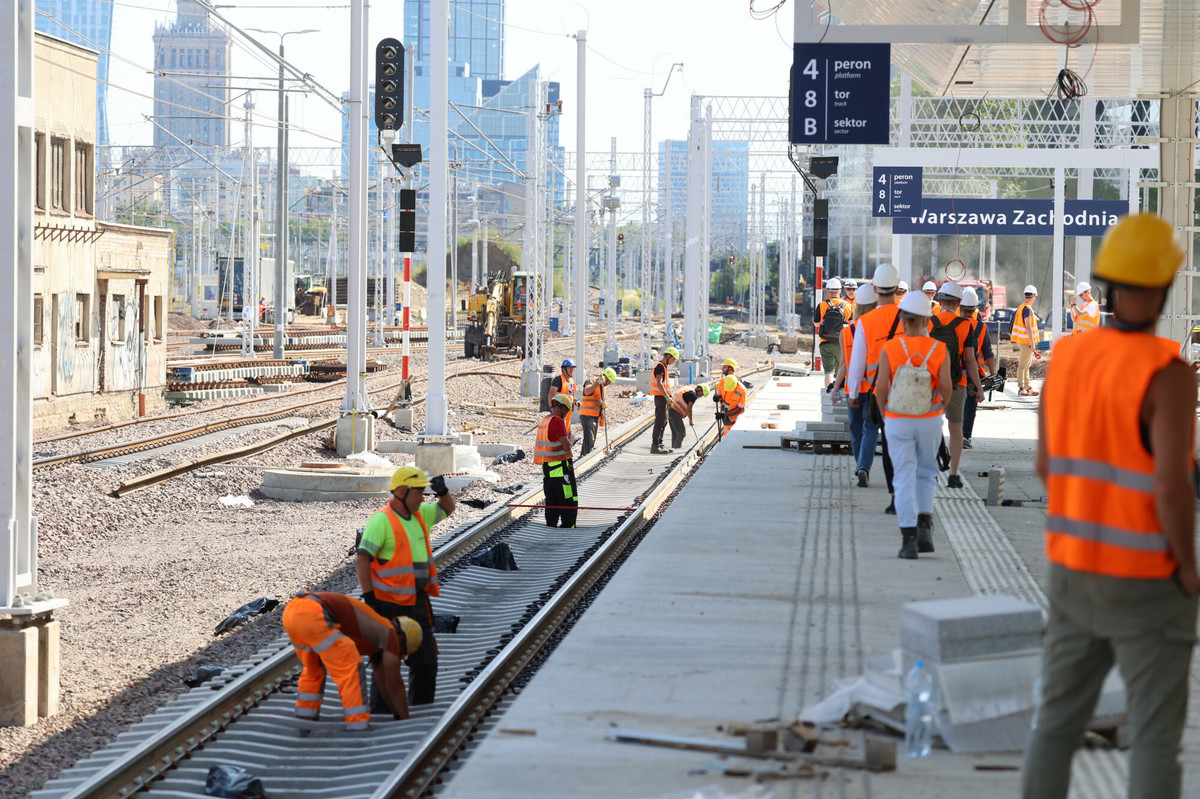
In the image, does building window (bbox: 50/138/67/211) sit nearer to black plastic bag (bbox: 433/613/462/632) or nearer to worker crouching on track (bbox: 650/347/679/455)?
worker crouching on track (bbox: 650/347/679/455)

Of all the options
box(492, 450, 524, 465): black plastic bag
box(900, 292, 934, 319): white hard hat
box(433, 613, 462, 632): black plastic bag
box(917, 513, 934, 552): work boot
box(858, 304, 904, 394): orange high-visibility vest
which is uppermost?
box(900, 292, 934, 319): white hard hat

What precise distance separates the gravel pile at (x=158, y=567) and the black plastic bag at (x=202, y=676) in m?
0.11

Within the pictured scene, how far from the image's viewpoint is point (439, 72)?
2150 cm

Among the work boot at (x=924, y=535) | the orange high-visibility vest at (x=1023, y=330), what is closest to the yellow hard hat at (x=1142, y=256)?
the work boot at (x=924, y=535)

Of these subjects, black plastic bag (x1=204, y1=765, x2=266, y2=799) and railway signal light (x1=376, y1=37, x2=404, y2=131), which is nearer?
black plastic bag (x1=204, y1=765, x2=266, y2=799)

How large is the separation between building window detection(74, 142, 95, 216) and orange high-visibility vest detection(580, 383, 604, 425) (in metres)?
12.7

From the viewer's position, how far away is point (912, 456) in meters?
9.81

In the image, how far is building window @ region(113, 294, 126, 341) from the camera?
33.0 m

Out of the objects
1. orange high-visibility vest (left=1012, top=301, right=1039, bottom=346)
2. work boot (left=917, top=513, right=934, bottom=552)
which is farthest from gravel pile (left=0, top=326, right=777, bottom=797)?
orange high-visibility vest (left=1012, top=301, right=1039, bottom=346)

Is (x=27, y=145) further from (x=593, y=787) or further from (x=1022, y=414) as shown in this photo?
(x=1022, y=414)

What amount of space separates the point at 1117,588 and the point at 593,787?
7.36 ft

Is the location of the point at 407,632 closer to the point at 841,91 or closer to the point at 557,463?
the point at 557,463

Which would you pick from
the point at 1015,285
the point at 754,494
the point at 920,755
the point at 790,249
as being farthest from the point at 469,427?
the point at 1015,285

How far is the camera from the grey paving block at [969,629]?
5738 mm
